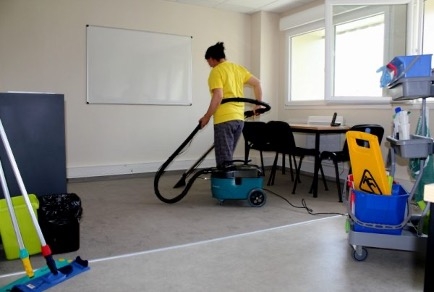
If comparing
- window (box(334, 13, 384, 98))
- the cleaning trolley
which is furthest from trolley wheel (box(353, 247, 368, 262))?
window (box(334, 13, 384, 98))

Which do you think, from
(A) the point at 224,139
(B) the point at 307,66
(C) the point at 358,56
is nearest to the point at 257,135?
(A) the point at 224,139

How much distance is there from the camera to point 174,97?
5.62 meters

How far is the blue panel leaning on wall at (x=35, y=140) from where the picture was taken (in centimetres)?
245

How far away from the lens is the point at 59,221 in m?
2.35

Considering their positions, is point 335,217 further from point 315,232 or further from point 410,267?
point 410,267

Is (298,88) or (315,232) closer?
(315,232)

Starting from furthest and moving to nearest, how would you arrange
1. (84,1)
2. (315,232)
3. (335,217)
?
1. (84,1)
2. (335,217)
3. (315,232)

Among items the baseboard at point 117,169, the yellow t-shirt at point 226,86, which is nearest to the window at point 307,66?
the baseboard at point 117,169

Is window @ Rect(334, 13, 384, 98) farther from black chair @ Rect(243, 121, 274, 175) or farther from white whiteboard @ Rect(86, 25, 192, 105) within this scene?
white whiteboard @ Rect(86, 25, 192, 105)

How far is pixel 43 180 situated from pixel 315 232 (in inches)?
80.3

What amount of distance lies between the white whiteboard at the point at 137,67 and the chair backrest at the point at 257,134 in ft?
4.45

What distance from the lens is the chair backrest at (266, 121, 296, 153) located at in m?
4.29

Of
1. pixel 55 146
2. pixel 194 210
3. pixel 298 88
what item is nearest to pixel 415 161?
pixel 194 210

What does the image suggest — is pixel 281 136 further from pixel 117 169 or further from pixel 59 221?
pixel 59 221
